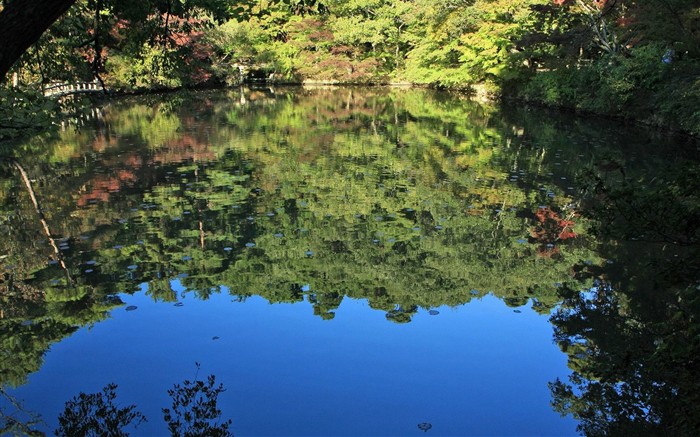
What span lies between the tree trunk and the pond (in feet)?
9.92

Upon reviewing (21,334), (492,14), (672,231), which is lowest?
(21,334)

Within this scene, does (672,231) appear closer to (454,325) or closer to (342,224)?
(454,325)

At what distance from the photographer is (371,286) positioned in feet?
23.1

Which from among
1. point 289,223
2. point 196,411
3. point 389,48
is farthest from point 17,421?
point 389,48

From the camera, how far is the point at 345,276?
7270 millimetres

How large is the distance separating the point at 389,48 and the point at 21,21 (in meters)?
44.3

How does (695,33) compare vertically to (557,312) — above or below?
above

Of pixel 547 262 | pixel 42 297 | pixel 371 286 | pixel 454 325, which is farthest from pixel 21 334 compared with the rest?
pixel 547 262

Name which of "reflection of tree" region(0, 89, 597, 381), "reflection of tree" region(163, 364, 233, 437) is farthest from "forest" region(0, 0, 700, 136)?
"reflection of tree" region(163, 364, 233, 437)

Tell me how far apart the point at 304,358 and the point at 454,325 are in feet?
5.85

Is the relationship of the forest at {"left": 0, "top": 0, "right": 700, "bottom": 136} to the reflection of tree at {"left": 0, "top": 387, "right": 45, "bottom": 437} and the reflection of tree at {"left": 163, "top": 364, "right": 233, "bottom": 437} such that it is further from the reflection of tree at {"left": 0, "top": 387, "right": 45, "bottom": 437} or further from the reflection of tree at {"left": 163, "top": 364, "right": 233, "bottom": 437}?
the reflection of tree at {"left": 163, "top": 364, "right": 233, "bottom": 437}

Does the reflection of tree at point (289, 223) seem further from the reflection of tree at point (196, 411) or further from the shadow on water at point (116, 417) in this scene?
the reflection of tree at point (196, 411)

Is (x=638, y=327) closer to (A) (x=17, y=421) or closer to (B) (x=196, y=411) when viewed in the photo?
(B) (x=196, y=411)

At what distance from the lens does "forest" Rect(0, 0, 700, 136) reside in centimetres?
682
